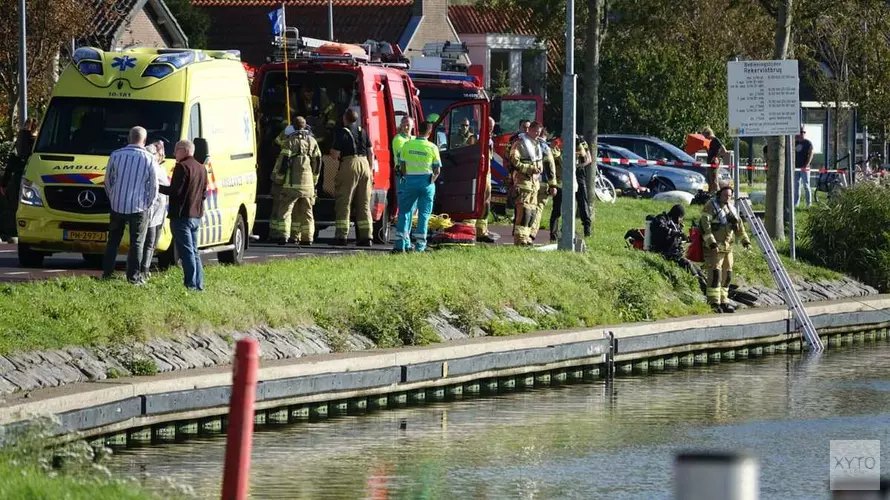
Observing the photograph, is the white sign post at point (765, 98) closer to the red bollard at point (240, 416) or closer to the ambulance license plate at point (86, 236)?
the ambulance license plate at point (86, 236)

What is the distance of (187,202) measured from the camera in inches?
690

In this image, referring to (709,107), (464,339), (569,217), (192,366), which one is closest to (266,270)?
(464,339)

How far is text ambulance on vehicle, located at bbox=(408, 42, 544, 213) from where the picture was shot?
31.7 metres

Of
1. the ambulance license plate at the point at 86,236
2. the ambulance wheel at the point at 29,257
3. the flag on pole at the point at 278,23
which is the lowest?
the ambulance wheel at the point at 29,257

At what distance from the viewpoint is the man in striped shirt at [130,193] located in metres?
17.5

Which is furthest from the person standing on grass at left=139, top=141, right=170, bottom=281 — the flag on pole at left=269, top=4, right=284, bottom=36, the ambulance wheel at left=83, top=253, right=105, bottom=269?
the flag on pole at left=269, top=4, right=284, bottom=36

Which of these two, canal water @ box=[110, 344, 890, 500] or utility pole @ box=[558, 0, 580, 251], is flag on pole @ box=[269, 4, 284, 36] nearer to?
utility pole @ box=[558, 0, 580, 251]

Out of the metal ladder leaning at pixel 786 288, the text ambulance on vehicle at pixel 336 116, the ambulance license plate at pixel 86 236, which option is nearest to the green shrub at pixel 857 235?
the metal ladder leaning at pixel 786 288

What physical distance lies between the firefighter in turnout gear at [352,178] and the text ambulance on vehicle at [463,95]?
3903mm

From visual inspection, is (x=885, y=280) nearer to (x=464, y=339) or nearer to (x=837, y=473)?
(x=464, y=339)

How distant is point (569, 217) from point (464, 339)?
15.7 feet

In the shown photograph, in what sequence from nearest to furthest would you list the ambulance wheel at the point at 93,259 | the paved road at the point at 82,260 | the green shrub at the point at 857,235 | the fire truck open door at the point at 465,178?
the paved road at the point at 82,260 → the ambulance wheel at the point at 93,259 → the fire truck open door at the point at 465,178 → the green shrub at the point at 857,235

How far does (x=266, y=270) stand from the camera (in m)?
18.9

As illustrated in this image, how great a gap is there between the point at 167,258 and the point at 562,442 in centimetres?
734
